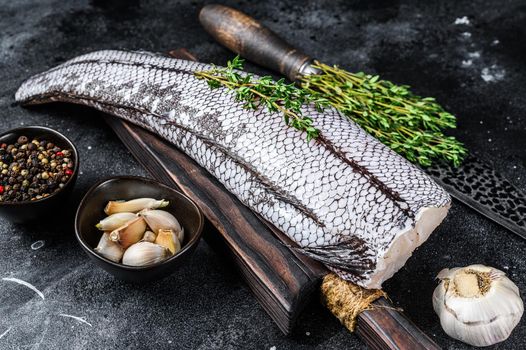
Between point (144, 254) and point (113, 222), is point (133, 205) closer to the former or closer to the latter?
point (113, 222)

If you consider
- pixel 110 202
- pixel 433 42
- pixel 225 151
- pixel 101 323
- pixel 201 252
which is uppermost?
pixel 433 42

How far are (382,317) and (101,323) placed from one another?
3.43ft

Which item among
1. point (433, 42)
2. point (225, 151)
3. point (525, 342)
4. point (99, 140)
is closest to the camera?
point (525, 342)

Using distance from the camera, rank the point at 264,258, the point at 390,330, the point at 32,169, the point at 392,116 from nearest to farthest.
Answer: the point at 390,330, the point at 264,258, the point at 32,169, the point at 392,116

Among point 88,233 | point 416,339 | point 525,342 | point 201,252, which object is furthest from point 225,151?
point 525,342

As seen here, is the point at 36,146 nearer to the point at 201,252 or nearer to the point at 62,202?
the point at 62,202

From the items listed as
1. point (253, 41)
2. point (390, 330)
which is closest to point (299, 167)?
point (390, 330)

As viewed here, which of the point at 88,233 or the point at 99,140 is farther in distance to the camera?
the point at 99,140

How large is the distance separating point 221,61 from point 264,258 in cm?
160

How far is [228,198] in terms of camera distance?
99.5 inches

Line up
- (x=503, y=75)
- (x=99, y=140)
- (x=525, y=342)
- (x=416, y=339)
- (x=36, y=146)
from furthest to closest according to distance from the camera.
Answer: (x=503, y=75), (x=99, y=140), (x=36, y=146), (x=525, y=342), (x=416, y=339)

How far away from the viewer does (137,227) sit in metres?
2.31

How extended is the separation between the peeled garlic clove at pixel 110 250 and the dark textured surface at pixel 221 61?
0.82ft

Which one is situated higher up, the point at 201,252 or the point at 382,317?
the point at 382,317
